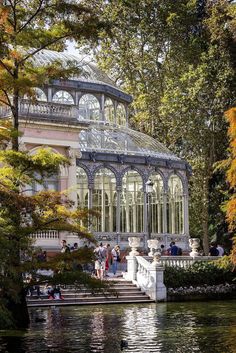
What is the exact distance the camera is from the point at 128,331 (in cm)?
1673

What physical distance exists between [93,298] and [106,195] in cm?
1350

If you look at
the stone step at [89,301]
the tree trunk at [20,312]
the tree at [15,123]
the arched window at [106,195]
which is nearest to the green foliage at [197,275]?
the stone step at [89,301]

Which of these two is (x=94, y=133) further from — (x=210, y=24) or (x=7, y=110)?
(x=210, y=24)

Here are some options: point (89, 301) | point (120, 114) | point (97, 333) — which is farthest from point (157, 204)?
point (97, 333)

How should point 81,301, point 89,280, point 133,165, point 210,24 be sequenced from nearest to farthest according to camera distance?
point 89,280 < point 81,301 < point 133,165 < point 210,24

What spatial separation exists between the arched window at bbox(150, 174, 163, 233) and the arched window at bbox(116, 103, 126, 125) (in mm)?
3778

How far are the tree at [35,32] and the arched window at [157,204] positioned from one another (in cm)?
2088

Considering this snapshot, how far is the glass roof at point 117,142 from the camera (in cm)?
3619

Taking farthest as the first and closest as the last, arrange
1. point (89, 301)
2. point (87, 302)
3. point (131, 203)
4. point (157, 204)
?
point (157, 204), point (131, 203), point (89, 301), point (87, 302)

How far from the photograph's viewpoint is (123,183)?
3975 cm

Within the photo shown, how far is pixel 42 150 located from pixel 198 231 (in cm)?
3719

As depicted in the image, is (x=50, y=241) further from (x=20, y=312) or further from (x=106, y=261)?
(x=20, y=312)

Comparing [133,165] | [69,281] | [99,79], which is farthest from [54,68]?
[99,79]

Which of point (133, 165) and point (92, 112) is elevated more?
point (92, 112)
